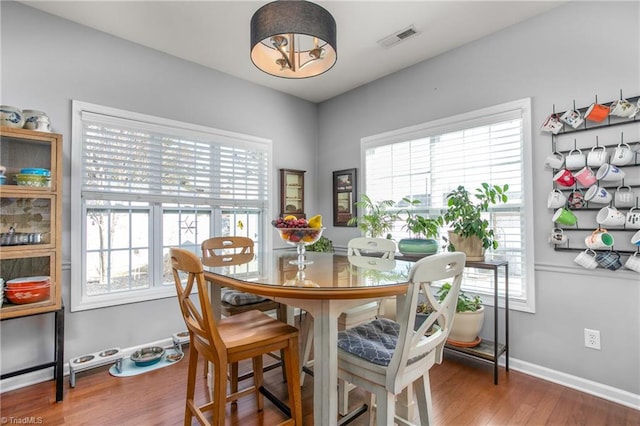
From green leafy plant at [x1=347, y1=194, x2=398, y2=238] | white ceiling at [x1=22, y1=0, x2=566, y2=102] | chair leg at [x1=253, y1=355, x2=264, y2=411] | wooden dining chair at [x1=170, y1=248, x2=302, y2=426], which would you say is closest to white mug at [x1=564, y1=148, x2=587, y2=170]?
white ceiling at [x1=22, y1=0, x2=566, y2=102]

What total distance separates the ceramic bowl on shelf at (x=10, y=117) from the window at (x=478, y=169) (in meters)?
3.02

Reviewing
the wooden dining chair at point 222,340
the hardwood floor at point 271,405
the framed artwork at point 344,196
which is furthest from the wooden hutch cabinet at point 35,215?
the framed artwork at point 344,196

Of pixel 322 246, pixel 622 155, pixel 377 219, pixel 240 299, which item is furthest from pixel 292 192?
pixel 622 155

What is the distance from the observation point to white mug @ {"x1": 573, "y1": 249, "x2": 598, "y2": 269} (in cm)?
215

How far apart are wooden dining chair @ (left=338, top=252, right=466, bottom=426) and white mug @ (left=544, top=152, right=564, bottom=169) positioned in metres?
1.52

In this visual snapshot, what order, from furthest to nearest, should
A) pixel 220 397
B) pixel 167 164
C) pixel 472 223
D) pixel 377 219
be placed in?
pixel 377 219, pixel 167 164, pixel 472 223, pixel 220 397

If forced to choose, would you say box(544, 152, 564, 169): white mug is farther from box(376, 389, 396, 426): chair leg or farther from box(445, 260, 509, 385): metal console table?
box(376, 389, 396, 426): chair leg

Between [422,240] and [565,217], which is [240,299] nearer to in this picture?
[422,240]

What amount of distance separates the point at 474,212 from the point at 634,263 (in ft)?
3.16

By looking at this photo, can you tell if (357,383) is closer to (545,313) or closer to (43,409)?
(545,313)

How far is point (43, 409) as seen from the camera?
2004mm

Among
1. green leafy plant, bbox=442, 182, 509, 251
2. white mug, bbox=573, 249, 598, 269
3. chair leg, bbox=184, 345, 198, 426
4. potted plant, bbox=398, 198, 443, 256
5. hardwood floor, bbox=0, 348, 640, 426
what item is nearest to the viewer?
chair leg, bbox=184, 345, 198, 426

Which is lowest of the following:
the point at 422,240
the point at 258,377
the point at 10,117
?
the point at 258,377

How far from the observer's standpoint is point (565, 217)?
7.32 ft
